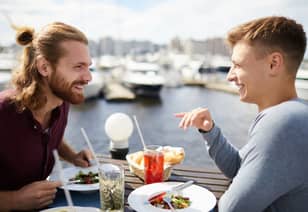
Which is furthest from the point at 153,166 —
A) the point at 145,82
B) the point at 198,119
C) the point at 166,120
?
the point at 145,82

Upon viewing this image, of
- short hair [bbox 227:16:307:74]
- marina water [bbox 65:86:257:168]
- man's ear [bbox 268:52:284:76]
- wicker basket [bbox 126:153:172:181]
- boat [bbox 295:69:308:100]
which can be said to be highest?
short hair [bbox 227:16:307:74]

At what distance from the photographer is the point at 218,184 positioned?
2.02m

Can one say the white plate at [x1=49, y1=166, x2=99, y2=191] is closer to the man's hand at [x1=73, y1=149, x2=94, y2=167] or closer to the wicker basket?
the man's hand at [x1=73, y1=149, x2=94, y2=167]

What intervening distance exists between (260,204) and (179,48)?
85503 mm

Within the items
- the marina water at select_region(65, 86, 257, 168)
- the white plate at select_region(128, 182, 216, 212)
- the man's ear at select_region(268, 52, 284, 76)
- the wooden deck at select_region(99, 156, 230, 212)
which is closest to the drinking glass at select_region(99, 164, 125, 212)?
the white plate at select_region(128, 182, 216, 212)

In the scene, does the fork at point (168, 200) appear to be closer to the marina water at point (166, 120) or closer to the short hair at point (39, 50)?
the short hair at point (39, 50)

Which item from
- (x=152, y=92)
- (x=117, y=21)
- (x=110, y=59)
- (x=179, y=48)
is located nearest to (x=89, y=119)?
(x=152, y=92)

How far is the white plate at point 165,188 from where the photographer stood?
5.04 ft

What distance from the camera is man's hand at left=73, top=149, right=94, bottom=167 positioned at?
2.09 metres

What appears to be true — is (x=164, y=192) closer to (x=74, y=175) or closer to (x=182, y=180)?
(x=182, y=180)

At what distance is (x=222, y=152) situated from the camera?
185cm

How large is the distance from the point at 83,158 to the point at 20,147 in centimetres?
49

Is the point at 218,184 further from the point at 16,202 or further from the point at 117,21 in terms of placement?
the point at 117,21

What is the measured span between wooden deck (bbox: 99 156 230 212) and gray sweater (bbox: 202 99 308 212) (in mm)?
570
